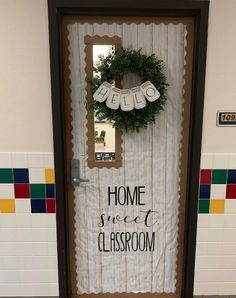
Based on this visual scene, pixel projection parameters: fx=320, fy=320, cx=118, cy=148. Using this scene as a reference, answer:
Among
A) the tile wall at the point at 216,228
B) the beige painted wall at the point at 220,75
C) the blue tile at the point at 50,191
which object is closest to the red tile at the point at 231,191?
the tile wall at the point at 216,228

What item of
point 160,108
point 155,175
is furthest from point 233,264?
point 160,108

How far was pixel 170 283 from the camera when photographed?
7.32 feet

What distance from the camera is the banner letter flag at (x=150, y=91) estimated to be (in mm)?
1919

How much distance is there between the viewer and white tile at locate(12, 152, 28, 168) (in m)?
1.99

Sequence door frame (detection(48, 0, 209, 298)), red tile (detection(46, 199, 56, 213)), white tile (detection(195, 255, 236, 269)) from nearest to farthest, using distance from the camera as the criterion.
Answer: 1. door frame (detection(48, 0, 209, 298))
2. red tile (detection(46, 199, 56, 213))
3. white tile (detection(195, 255, 236, 269))

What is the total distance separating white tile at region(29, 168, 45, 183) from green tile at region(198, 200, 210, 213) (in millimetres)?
1020

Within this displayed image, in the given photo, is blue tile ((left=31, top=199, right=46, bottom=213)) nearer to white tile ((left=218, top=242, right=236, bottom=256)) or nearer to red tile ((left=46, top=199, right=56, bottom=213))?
red tile ((left=46, top=199, right=56, bottom=213))

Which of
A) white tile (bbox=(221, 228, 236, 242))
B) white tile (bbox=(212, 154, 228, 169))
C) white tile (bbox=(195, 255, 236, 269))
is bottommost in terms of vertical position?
white tile (bbox=(195, 255, 236, 269))

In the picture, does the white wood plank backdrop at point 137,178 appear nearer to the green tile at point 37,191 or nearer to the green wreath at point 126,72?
the green wreath at point 126,72

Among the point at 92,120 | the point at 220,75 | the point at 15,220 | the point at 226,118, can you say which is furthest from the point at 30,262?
the point at 220,75

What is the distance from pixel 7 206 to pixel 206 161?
130 cm

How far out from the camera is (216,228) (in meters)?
2.11

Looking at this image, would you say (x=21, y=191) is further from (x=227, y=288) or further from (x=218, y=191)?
(x=227, y=288)

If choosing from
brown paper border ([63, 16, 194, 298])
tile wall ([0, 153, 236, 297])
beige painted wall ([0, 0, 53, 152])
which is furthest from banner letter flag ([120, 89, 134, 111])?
tile wall ([0, 153, 236, 297])
